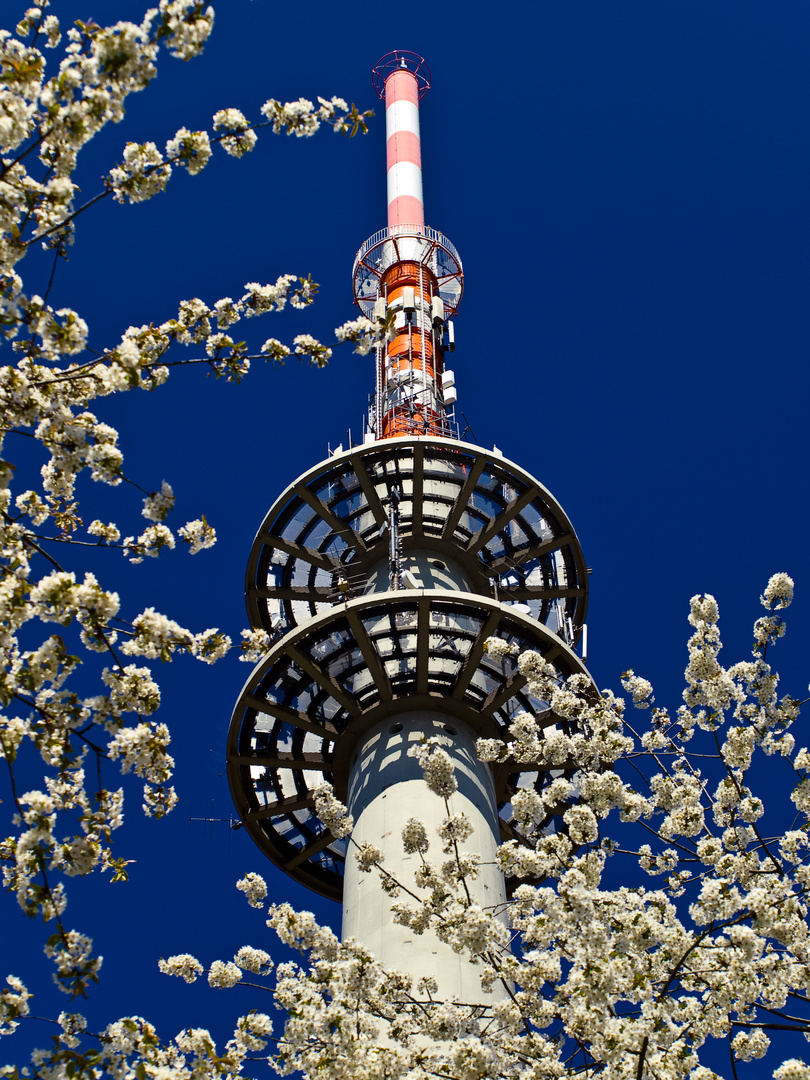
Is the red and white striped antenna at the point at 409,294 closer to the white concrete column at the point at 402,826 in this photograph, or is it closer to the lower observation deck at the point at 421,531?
the lower observation deck at the point at 421,531

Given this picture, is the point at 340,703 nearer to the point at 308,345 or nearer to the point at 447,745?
the point at 447,745

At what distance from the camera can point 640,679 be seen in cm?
1297

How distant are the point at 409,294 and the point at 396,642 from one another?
16.8 meters

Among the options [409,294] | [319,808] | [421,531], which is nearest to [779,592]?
[319,808]

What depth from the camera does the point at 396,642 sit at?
2088 centimetres

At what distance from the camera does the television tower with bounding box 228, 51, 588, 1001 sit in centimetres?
1848

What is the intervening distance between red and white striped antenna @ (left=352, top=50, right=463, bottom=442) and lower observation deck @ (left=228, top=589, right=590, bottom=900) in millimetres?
7784

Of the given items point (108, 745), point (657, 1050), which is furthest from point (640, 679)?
point (108, 745)

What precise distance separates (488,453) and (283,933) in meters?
13.5

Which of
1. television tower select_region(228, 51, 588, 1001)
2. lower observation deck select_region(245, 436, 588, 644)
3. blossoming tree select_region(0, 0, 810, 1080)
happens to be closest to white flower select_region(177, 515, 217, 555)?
blossoming tree select_region(0, 0, 810, 1080)

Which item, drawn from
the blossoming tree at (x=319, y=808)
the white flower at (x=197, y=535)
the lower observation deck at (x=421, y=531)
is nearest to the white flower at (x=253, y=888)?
the blossoming tree at (x=319, y=808)

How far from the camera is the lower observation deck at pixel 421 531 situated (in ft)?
77.3

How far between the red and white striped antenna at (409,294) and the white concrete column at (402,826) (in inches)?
380

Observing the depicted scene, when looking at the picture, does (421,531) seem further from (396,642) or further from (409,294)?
(409,294)
